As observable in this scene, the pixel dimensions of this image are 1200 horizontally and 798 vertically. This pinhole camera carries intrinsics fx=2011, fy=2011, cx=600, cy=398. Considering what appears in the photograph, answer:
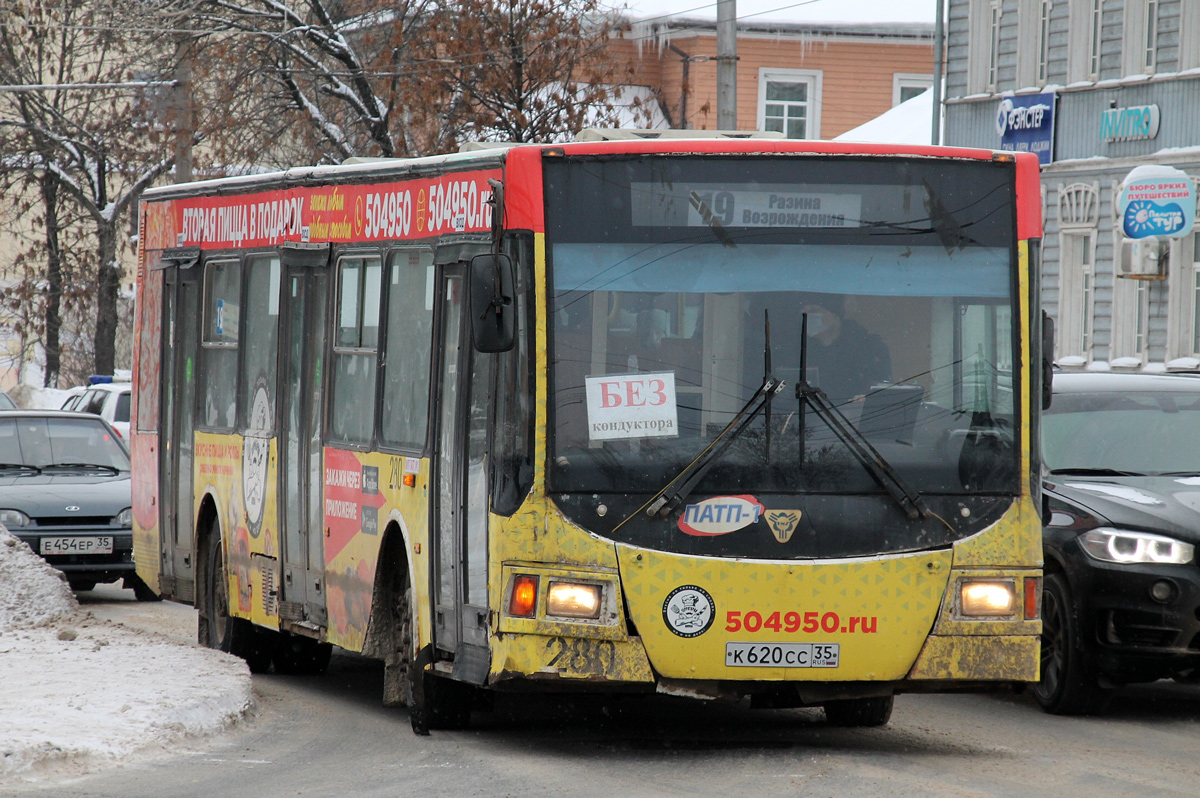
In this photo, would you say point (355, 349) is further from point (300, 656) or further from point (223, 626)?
point (223, 626)

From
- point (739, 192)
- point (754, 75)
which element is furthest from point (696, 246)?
point (754, 75)

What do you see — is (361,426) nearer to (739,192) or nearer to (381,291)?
(381,291)

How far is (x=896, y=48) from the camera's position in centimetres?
4994

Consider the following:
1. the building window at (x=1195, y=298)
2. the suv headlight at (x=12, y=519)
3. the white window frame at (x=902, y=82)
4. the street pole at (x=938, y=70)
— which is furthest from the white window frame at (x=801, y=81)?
the suv headlight at (x=12, y=519)

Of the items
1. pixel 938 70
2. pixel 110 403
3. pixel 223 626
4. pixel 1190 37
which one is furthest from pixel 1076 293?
pixel 223 626

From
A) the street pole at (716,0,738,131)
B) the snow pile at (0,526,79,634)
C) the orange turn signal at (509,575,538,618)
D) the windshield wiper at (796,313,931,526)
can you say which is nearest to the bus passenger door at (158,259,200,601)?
the snow pile at (0,526,79,634)

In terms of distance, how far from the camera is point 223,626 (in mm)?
12367

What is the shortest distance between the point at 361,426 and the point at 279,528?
147 centimetres

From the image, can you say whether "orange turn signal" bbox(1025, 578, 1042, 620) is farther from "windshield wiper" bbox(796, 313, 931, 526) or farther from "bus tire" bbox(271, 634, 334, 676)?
"bus tire" bbox(271, 634, 334, 676)

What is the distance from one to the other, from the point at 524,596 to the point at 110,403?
19.9 m

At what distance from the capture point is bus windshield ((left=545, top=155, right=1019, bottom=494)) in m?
8.01

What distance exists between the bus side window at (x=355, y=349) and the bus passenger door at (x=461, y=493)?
3.29ft

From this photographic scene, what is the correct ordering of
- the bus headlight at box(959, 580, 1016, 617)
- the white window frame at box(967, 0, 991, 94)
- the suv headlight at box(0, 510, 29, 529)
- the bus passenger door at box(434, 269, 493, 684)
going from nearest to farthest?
the bus headlight at box(959, 580, 1016, 617)
the bus passenger door at box(434, 269, 493, 684)
the suv headlight at box(0, 510, 29, 529)
the white window frame at box(967, 0, 991, 94)

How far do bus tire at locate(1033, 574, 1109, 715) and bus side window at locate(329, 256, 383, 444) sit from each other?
11.9ft
